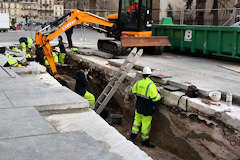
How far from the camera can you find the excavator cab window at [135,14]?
13648 millimetres

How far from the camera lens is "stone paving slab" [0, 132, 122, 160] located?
3002 mm

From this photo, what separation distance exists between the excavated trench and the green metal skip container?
173 inches

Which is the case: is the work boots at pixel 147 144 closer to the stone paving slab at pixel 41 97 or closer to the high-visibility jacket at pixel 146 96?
the high-visibility jacket at pixel 146 96

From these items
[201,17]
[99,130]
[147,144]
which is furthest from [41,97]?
[201,17]

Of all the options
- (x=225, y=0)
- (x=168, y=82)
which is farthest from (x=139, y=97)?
(x=225, y=0)

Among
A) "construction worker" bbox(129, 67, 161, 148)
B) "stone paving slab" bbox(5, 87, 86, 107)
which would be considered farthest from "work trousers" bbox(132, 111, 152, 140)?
"stone paving slab" bbox(5, 87, 86, 107)

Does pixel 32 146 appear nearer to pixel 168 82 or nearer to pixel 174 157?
pixel 174 157

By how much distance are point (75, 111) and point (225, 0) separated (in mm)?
20696

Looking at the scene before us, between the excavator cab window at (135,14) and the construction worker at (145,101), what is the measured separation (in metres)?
6.48

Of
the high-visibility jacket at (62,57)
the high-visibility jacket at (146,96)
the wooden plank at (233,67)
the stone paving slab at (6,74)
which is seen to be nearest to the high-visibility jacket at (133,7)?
the high-visibility jacket at (62,57)

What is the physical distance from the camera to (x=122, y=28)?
14.5 meters

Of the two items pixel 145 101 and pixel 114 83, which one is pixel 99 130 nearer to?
pixel 145 101

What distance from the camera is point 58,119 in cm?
476

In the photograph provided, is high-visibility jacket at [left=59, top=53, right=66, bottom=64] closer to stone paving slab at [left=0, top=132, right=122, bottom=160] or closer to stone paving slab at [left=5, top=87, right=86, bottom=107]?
stone paving slab at [left=5, top=87, right=86, bottom=107]
